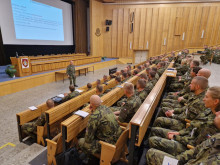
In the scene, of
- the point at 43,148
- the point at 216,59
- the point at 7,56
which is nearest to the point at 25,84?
the point at 7,56

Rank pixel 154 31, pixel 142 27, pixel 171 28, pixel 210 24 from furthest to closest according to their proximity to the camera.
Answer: pixel 142 27 < pixel 154 31 < pixel 171 28 < pixel 210 24

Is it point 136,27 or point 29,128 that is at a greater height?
point 136,27

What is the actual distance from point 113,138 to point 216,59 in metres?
8.89

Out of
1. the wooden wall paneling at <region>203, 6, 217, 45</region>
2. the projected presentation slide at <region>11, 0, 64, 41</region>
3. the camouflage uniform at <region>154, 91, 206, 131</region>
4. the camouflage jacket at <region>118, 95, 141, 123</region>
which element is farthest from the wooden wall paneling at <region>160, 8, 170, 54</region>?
the camouflage jacket at <region>118, 95, 141, 123</region>

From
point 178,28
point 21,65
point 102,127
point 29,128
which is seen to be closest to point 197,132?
point 102,127

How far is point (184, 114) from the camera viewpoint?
2.23 metres

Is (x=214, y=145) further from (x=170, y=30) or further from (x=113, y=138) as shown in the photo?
(x=170, y=30)

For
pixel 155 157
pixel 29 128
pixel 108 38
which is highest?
pixel 108 38

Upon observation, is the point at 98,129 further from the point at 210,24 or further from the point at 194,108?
the point at 210,24

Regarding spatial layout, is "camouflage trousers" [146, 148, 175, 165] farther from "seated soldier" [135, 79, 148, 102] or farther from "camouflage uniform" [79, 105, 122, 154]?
"seated soldier" [135, 79, 148, 102]

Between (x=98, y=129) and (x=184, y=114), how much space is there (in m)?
1.36

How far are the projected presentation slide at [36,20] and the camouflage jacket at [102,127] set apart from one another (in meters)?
8.22

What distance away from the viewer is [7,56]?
838 centimetres

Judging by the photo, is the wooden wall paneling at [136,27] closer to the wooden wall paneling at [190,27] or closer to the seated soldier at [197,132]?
the wooden wall paneling at [190,27]
